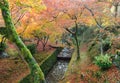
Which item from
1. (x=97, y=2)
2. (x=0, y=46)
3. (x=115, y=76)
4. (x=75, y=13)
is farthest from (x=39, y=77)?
(x=0, y=46)

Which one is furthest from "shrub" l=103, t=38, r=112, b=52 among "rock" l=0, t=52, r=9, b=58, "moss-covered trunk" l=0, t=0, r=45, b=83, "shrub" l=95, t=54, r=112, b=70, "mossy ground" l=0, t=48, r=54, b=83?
"rock" l=0, t=52, r=9, b=58

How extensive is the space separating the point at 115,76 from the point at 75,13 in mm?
6697

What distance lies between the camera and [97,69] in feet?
53.9

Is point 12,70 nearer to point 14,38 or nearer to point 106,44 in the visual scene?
point 14,38

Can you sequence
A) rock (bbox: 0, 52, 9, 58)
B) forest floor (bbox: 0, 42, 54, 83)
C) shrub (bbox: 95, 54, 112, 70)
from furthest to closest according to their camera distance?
1. rock (bbox: 0, 52, 9, 58)
2. forest floor (bbox: 0, 42, 54, 83)
3. shrub (bbox: 95, 54, 112, 70)

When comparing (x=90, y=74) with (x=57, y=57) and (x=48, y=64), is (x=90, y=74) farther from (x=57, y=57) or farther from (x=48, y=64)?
(x=57, y=57)

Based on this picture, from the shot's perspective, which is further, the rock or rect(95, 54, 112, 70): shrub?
the rock

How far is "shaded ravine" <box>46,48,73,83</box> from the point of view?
2105 cm

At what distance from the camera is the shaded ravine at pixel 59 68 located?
21.0 metres

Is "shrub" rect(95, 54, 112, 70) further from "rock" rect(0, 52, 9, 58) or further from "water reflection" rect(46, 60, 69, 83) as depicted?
"rock" rect(0, 52, 9, 58)

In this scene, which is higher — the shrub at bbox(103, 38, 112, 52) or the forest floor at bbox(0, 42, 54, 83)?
the shrub at bbox(103, 38, 112, 52)

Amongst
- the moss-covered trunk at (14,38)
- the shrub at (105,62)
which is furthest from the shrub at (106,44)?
the moss-covered trunk at (14,38)

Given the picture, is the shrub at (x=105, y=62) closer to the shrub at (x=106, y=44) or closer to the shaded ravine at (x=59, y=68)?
the shrub at (x=106, y=44)

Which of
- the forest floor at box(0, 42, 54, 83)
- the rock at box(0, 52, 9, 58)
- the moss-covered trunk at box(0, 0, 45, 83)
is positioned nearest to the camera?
the moss-covered trunk at box(0, 0, 45, 83)
